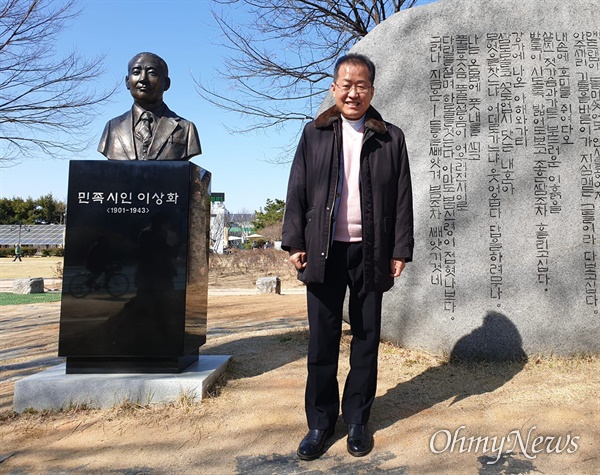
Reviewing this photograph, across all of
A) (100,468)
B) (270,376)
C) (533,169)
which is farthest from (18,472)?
(533,169)

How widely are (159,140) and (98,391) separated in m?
1.67

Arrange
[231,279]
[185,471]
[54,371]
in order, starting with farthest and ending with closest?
1. [231,279]
2. [54,371]
3. [185,471]

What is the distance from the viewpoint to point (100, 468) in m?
2.11

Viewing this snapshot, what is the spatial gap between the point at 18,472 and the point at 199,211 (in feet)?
5.85

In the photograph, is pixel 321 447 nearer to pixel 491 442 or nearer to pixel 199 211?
pixel 491 442

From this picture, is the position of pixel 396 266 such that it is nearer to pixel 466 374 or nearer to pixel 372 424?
pixel 372 424

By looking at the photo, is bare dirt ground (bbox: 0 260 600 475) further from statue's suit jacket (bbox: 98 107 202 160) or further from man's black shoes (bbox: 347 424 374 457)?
statue's suit jacket (bbox: 98 107 202 160)

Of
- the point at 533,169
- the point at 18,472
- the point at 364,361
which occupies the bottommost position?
the point at 18,472

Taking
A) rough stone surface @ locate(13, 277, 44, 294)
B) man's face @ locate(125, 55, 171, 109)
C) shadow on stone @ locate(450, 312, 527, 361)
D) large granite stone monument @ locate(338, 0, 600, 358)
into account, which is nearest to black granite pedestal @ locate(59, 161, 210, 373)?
man's face @ locate(125, 55, 171, 109)

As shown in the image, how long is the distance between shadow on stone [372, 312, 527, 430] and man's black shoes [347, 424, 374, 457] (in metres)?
0.28

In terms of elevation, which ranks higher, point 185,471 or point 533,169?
point 533,169

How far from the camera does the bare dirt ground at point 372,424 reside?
209 centimetres

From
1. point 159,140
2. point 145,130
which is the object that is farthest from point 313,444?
point 145,130

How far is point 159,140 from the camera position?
10.5ft
